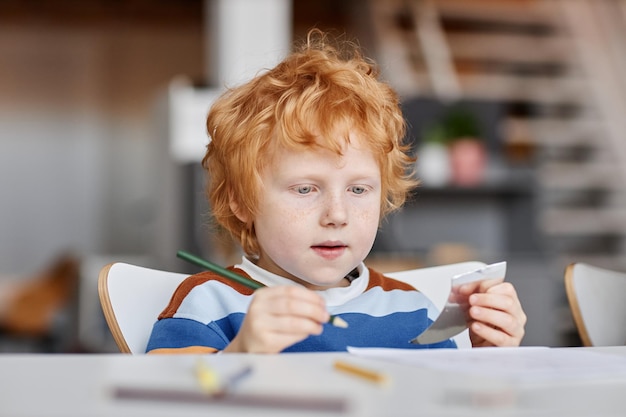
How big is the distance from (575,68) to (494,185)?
4.60 feet

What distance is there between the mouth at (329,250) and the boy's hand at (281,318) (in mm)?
212

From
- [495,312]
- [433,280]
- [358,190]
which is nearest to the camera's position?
[495,312]

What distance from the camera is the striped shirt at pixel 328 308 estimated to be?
0.93m

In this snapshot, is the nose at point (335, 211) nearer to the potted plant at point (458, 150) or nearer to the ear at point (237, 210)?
the ear at point (237, 210)

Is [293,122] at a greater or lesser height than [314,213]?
greater

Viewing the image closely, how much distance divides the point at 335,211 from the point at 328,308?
13 cm

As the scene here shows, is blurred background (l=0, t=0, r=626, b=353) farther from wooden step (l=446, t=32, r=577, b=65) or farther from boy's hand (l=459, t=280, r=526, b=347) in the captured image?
boy's hand (l=459, t=280, r=526, b=347)

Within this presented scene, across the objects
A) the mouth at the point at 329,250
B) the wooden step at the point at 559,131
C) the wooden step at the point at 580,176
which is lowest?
the mouth at the point at 329,250

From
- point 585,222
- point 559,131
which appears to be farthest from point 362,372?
point 559,131

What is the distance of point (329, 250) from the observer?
0.98 meters

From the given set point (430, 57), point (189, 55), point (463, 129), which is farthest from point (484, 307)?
point (189, 55)

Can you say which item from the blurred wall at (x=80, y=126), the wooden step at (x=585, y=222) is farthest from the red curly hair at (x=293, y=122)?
the blurred wall at (x=80, y=126)

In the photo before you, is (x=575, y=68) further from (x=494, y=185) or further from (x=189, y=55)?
(x=189, y=55)

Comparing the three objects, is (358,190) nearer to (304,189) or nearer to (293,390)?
(304,189)
